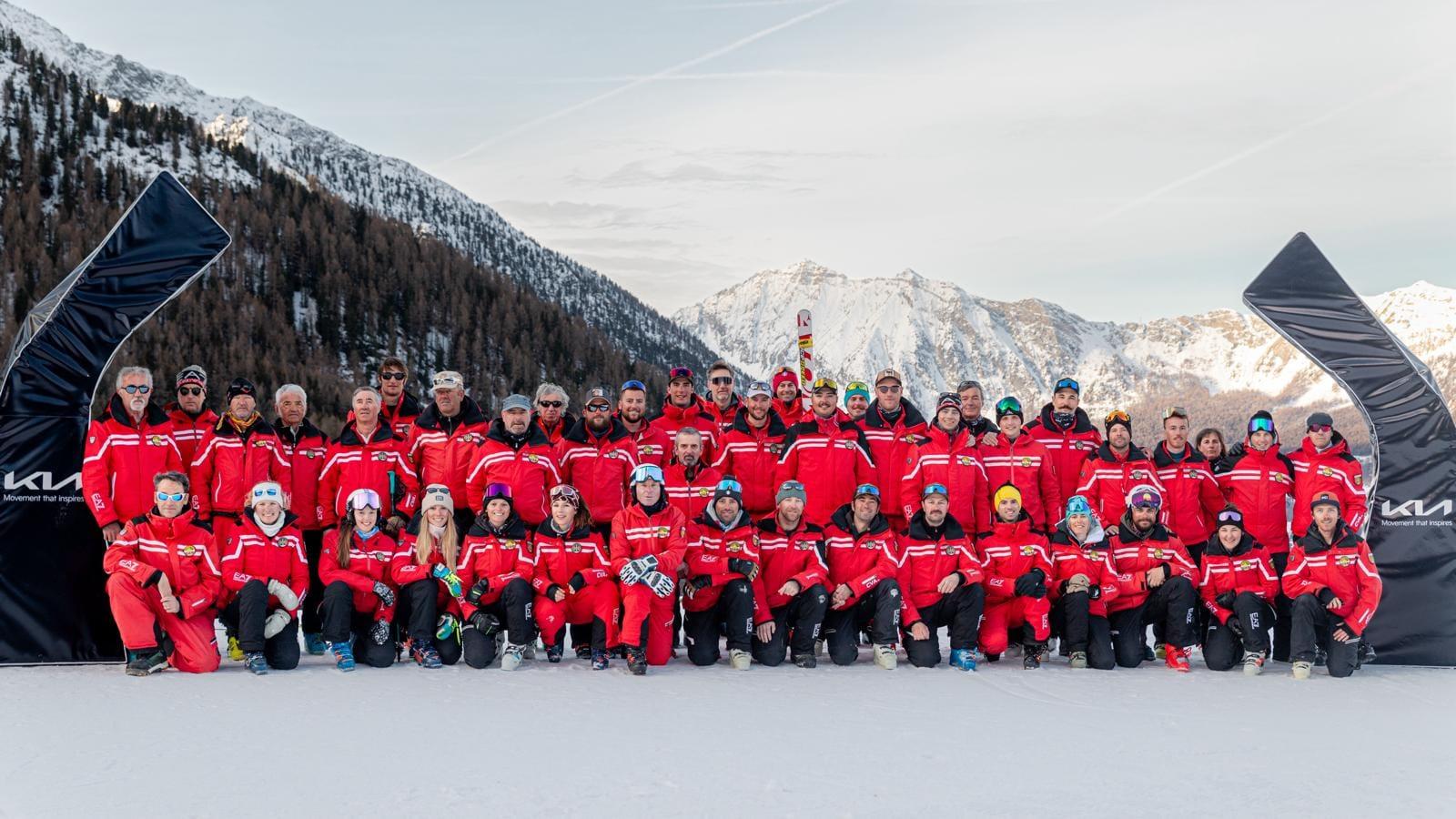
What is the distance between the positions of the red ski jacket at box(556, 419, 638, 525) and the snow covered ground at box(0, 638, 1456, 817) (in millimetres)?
1507

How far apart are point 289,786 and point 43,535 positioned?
14.8 feet

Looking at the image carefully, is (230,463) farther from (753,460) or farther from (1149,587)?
(1149,587)

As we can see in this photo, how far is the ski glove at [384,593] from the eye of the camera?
24.9 ft

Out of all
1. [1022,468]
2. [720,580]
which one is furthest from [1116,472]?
[720,580]

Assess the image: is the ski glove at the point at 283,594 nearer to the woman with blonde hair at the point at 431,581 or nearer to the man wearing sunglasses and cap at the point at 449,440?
the woman with blonde hair at the point at 431,581

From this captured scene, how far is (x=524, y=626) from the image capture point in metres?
7.53

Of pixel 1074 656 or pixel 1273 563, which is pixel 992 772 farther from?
pixel 1273 563

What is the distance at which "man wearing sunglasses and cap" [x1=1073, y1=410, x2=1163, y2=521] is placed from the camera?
8688 mm

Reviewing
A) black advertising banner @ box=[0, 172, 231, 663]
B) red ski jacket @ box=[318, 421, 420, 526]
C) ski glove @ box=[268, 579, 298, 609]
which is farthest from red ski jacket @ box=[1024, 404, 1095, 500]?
black advertising banner @ box=[0, 172, 231, 663]

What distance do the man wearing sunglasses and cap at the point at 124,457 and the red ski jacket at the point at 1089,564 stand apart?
6536mm

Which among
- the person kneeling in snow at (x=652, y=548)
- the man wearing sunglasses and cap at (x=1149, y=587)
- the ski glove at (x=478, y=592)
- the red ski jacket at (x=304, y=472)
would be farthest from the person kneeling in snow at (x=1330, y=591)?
the red ski jacket at (x=304, y=472)

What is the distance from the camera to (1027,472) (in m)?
8.84

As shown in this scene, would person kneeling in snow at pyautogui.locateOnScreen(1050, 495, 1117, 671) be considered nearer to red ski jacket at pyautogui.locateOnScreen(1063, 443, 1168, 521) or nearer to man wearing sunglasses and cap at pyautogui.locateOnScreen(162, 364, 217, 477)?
red ski jacket at pyautogui.locateOnScreen(1063, 443, 1168, 521)

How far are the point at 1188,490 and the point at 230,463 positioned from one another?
24.6ft
